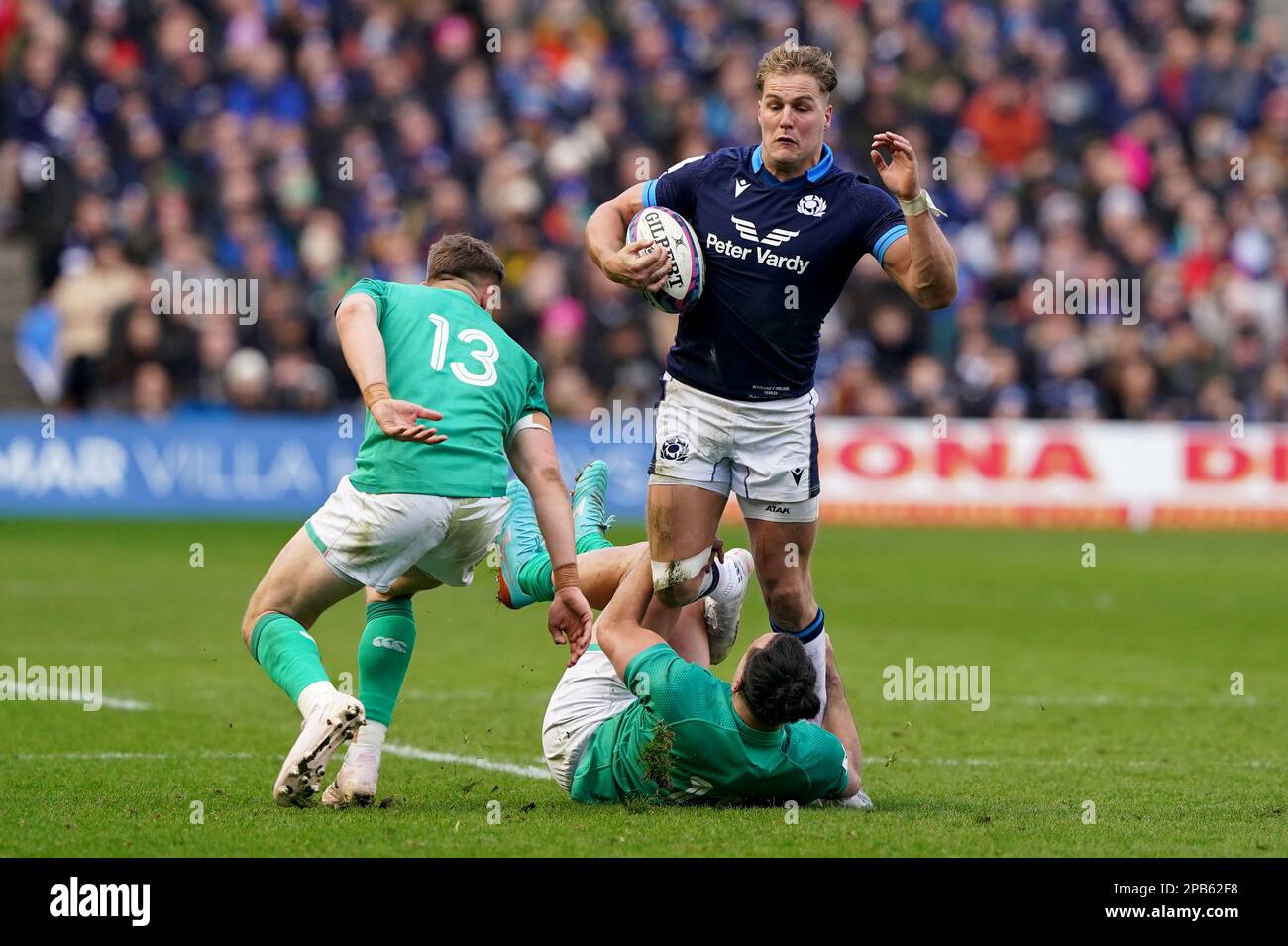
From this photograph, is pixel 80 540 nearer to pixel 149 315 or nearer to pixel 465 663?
pixel 149 315

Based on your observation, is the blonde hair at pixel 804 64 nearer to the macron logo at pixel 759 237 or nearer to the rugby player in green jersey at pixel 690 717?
the macron logo at pixel 759 237

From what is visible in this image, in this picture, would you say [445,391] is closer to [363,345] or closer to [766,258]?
[363,345]

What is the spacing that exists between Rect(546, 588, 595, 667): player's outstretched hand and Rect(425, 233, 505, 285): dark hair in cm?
124

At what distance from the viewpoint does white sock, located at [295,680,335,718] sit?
6.71m

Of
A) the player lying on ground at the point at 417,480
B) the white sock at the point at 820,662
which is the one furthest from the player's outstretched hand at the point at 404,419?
the white sock at the point at 820,662

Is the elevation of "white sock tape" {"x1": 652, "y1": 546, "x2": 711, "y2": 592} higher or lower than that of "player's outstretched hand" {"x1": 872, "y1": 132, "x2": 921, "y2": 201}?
lower

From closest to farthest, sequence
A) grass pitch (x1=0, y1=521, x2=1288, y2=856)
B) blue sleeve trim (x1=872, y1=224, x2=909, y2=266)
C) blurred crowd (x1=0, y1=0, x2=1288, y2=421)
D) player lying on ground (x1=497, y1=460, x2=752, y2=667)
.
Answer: grass pitch (x1=0, y1=521, x2=1288, y2=856) → blue sleeve trim (x1=872, y1=224, x2=909, y2=266) → player lying on ground (x1=497, y1=460, x2=752, y2=667) → blurred crowd (x1=0, y1=0, x2=1288, y2=421)

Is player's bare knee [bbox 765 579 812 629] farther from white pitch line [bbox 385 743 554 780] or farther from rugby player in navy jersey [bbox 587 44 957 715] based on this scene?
white pitch line [bbox 385 743 554 780]

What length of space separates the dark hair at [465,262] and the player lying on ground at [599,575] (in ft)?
3.50

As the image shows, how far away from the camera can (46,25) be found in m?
23.3

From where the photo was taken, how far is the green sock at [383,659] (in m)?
7.72

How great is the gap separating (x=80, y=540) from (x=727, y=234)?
12.6 m

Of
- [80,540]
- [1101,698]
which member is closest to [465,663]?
[1101,698]

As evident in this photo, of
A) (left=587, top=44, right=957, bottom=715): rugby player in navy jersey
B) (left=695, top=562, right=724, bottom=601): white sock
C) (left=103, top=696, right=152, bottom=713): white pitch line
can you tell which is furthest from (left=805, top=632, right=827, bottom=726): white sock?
(left=103, top=696, right=152, bottom=713): white pitch line
